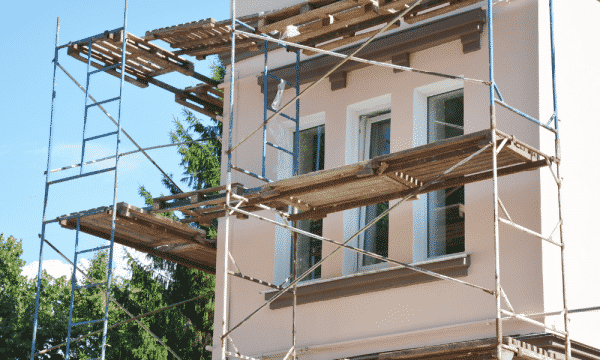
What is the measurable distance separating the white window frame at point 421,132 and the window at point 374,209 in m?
0.58

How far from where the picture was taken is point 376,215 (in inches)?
440

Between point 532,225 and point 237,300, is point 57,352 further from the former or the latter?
point 532,225

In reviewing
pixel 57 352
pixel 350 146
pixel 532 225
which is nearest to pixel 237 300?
pixel 350 146

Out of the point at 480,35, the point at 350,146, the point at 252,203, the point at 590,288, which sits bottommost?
the point at 590,288

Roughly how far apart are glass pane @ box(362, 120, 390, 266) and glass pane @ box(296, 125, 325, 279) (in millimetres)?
730

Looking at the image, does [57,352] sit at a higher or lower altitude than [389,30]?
lower

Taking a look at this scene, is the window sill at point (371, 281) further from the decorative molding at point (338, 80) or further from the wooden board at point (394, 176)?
the decorative molding at point (338, 80)

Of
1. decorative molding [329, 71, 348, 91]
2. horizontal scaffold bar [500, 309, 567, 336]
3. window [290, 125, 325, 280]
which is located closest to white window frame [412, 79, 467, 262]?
decorative molding [329, 71, 348, 91]

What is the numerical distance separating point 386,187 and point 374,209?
1682mm

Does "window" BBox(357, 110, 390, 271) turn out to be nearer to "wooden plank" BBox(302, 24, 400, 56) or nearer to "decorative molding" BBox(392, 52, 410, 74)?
"decorative molding" BBox(392, 52, 410, 74)

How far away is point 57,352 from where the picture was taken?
75.2 ft

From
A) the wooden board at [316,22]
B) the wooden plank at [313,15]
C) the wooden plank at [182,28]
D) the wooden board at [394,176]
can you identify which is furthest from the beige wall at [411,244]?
the wooden plank at [182,28]

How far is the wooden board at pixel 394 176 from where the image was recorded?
8.62 meters

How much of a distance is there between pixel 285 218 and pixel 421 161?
2479 mm
